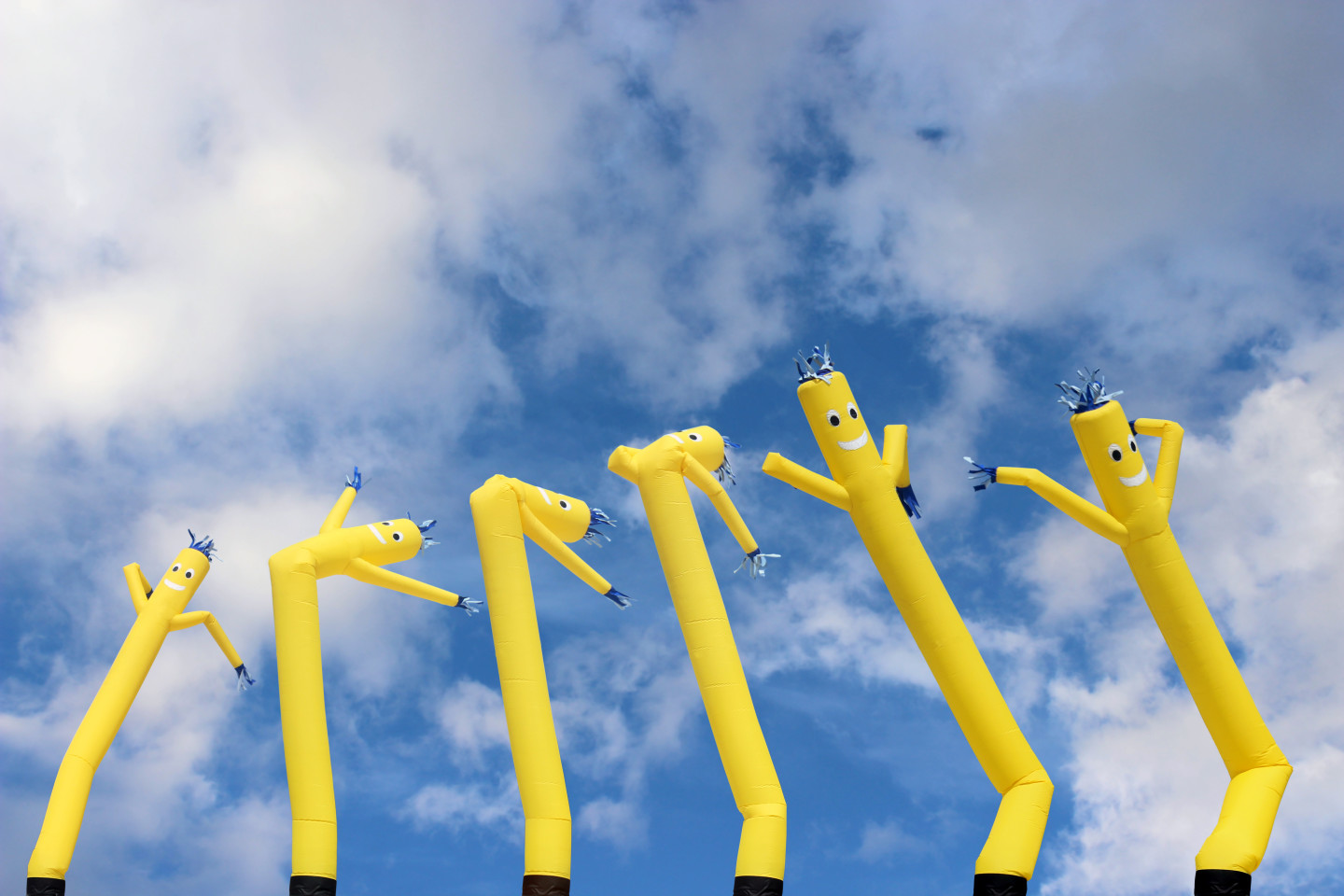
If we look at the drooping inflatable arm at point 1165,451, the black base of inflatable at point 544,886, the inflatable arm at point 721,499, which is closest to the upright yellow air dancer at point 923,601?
the inflatable arm at point 721,499

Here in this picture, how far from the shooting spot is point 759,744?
9461 millimetres

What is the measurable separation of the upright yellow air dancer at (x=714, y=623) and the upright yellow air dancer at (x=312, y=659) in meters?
3.28

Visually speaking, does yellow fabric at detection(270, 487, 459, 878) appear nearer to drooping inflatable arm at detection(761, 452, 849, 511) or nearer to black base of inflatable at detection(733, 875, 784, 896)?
black base of inflatable at detection(733, 875, 784, 896)

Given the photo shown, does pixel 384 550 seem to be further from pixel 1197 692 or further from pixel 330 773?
pixel 1197 692

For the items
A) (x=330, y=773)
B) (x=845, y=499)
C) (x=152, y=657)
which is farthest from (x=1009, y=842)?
(x=152, y=657)

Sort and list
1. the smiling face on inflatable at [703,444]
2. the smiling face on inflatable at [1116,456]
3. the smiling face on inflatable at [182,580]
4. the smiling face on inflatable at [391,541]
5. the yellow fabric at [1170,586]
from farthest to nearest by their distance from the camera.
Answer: the smiling face on inflatable at [182,580]
the smiling face on inflatable at [391,541]
the smiling face on inflatable at [703,444]
the smiling face on inflatable at [1116,456]
the yellow fabric at [1170,586]

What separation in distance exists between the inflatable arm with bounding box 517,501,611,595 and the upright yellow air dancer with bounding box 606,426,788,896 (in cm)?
114

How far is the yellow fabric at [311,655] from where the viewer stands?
9.97 metres

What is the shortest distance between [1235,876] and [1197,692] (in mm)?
1773

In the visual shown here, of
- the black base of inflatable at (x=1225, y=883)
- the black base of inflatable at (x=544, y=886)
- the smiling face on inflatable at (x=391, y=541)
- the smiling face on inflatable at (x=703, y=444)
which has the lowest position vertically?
the black base of inflatable at (x=1225, y=883)

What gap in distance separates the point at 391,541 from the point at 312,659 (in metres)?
1.69

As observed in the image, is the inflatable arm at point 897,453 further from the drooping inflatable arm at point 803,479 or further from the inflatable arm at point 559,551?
the inflatable arm at point 559,551

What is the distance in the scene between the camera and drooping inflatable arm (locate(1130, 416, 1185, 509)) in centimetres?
1008

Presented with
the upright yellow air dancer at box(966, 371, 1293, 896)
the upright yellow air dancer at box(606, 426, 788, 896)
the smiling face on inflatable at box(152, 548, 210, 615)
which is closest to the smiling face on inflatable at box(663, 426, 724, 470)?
the upright yellow air dancer at box(606, 426, 788, 896)
